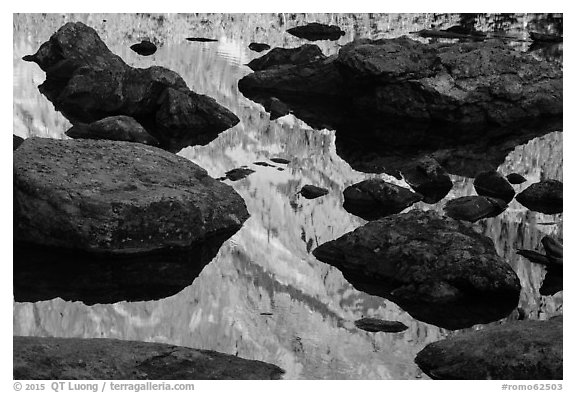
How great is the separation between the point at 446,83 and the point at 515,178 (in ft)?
14.9

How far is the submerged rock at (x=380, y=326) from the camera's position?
11414 millimetres

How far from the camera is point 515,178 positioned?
56.0ft

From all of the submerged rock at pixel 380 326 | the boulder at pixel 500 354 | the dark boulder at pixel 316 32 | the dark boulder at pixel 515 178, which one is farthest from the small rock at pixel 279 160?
the dark boulder at pixel 316 32

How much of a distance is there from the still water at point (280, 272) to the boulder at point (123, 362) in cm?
34

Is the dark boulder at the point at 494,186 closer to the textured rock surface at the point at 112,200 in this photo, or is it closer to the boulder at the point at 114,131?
the textured rock surface at the point at 112,200

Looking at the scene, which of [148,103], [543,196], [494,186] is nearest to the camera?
[543,196]

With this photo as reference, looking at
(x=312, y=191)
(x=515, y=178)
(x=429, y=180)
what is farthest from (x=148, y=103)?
(x=515, y=178)

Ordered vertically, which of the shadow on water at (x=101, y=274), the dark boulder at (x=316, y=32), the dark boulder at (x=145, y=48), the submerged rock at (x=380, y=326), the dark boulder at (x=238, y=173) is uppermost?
the dark boulder at (x=316, y=32)

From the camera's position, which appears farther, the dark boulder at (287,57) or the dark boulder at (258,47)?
the dark boulder at (258,47)

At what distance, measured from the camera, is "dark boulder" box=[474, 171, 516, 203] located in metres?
16.2

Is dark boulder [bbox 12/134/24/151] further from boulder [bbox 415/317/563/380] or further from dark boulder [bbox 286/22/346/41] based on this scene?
dark boulder [bbox 286/22/346/41]

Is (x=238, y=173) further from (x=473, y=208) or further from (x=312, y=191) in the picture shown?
(x=473, y=208)

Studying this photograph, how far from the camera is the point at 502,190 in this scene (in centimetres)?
1623

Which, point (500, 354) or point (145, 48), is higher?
point (145, 48)
